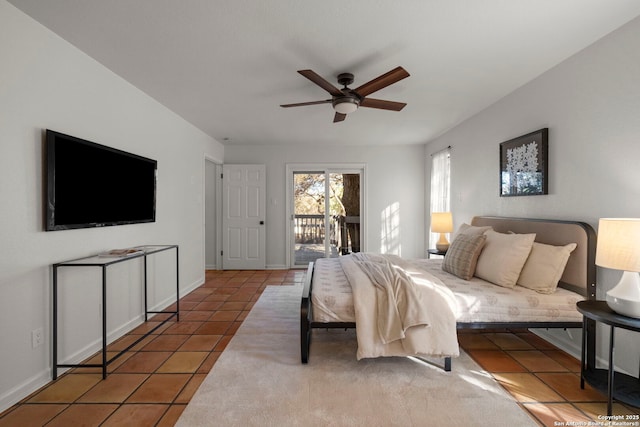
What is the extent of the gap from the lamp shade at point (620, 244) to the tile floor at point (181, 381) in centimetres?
88

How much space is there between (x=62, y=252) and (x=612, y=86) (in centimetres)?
414

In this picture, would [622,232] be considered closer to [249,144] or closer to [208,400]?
[208,400]

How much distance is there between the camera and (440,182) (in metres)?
5.38

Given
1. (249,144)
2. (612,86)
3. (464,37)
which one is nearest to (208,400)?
(464,37)

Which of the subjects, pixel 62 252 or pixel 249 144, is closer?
pixel 62 252

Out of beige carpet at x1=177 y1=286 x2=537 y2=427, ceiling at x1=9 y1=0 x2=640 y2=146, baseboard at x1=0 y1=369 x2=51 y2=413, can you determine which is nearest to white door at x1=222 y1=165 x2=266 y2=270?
ceiling at x1=9 y1=0 x2=640 y2=146

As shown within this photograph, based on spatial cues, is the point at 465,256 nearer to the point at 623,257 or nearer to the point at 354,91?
the point at 623,257

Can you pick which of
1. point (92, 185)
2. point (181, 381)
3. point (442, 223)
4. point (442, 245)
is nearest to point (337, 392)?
point (181, 381)

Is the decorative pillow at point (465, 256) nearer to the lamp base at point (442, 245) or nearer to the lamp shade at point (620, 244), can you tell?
the lamp shade at point (620, 244)

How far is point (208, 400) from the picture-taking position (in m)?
1.95

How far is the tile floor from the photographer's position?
5.99ft

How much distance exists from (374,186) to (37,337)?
17.0ft

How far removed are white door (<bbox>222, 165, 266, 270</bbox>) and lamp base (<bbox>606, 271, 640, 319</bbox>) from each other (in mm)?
5002

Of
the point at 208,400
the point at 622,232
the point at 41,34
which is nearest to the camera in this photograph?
the point at 622,232
